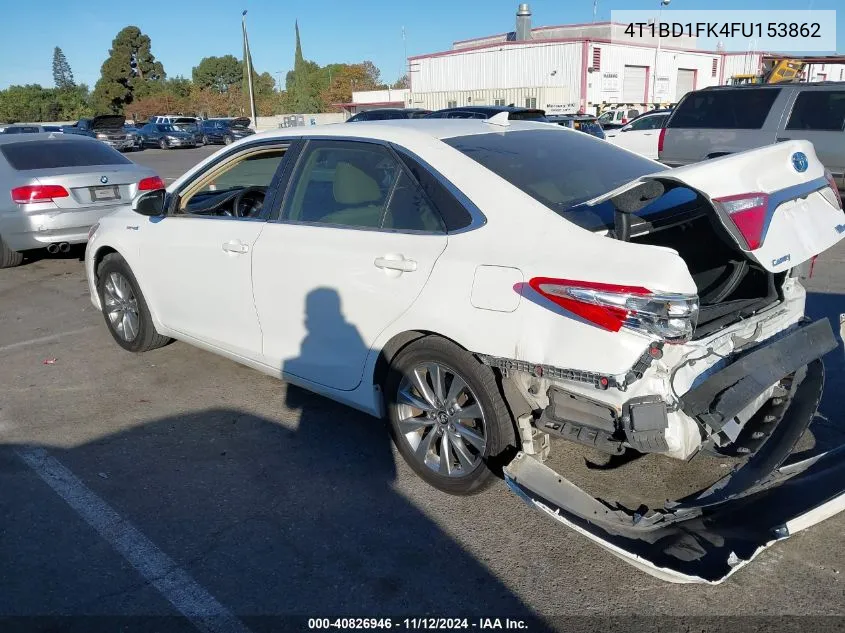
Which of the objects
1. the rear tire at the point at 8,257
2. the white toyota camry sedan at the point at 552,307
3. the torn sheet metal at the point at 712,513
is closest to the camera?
the torn sheet metal at the point at 712,513

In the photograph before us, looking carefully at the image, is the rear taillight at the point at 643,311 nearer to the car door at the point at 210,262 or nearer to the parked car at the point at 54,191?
the car door at the point at 210,262

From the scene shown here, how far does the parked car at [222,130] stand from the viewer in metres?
40.8

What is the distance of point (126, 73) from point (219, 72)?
29.2 meters

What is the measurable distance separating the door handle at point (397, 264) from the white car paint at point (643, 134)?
15.9 meters

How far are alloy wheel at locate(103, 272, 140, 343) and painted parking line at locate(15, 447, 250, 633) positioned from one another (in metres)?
1.58

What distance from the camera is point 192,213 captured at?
4.82 metres

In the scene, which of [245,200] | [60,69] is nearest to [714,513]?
[245,200]

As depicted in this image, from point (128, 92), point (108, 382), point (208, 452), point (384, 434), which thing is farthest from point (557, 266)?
point (128, 92)

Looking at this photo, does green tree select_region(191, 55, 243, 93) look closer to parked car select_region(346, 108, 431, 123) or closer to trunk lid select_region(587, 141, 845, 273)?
parked car select_region(346, 108, 431, 123)

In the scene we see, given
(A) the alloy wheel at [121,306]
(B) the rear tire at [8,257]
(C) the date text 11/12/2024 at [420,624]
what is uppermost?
(A) the alloy wheel at [121,306]

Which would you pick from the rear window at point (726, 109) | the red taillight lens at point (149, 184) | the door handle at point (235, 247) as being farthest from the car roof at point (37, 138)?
the rear window at point (726, 109)

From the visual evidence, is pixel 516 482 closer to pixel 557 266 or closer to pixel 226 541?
pixel 557 266

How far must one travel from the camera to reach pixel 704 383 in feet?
9.39

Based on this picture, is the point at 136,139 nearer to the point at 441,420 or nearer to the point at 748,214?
the point at 441,420
